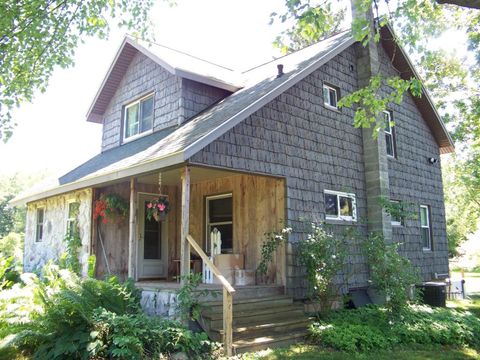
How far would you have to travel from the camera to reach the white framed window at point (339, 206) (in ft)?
33.9

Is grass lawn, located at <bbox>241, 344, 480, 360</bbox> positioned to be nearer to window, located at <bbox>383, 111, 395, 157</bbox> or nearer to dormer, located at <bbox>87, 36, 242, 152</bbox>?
dormer, located at <bbox>87, 36, 242, 152</bbox>

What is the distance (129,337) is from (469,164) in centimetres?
2039

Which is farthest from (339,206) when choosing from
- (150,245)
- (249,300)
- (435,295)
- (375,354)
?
(150,245)

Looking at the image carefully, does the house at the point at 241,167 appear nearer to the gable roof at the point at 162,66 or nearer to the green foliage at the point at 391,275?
the gable roof at the point at 162,66

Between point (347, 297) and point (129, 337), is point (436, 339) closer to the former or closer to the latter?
point (347, 297)

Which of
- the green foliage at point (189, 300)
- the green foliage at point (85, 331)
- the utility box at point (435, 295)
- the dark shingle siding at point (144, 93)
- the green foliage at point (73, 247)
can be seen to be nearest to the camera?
the green foliage at point (85, 331)

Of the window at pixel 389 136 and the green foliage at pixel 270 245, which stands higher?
the window at pixel 389 136

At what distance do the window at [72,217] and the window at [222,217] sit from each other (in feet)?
10.7

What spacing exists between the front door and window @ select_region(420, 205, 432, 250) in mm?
7609

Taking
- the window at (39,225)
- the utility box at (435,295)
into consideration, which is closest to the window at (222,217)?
the utility box at (435,295)

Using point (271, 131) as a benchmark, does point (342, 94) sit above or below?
above

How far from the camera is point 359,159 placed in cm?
1150

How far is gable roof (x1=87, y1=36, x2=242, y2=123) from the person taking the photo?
10.4 metres

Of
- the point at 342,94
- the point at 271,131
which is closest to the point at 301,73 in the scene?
the point at 271,131
